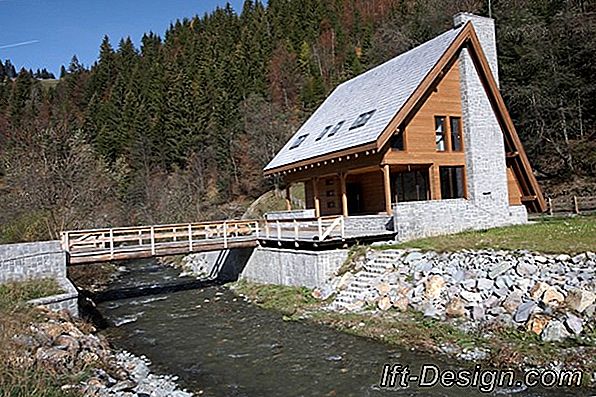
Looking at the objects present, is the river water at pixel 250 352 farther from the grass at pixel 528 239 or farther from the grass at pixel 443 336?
the grass at pixel 528 239

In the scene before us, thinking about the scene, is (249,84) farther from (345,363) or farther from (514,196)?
(345,363)

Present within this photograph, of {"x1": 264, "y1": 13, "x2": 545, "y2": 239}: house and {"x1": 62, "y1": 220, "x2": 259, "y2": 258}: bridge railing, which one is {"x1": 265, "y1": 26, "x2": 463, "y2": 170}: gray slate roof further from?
{"x1": 62, "y1": 220, "x2": 259, "y2": 258}: bridge railing

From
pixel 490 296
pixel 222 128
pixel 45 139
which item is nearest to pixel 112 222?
pixel 45 139

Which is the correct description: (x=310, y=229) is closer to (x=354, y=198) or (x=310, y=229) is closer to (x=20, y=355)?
(x=354, y=198)

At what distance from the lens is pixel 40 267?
13188 millimetres

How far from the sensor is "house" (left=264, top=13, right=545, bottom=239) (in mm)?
16062

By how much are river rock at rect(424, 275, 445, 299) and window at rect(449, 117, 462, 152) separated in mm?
7853

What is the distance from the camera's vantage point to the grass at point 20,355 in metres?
5.72

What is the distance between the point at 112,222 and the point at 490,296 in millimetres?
27861

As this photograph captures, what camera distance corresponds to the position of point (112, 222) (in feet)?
107

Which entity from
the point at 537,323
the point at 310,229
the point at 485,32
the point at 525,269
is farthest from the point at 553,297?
the point at 485,32

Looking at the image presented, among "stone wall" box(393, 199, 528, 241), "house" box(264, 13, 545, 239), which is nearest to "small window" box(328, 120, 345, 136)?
"house" box(264, 13, 545, 239)

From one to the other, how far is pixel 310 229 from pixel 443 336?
6680mm

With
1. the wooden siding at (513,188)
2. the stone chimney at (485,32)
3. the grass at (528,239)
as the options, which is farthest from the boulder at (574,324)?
the stone chimney at (485,32)
